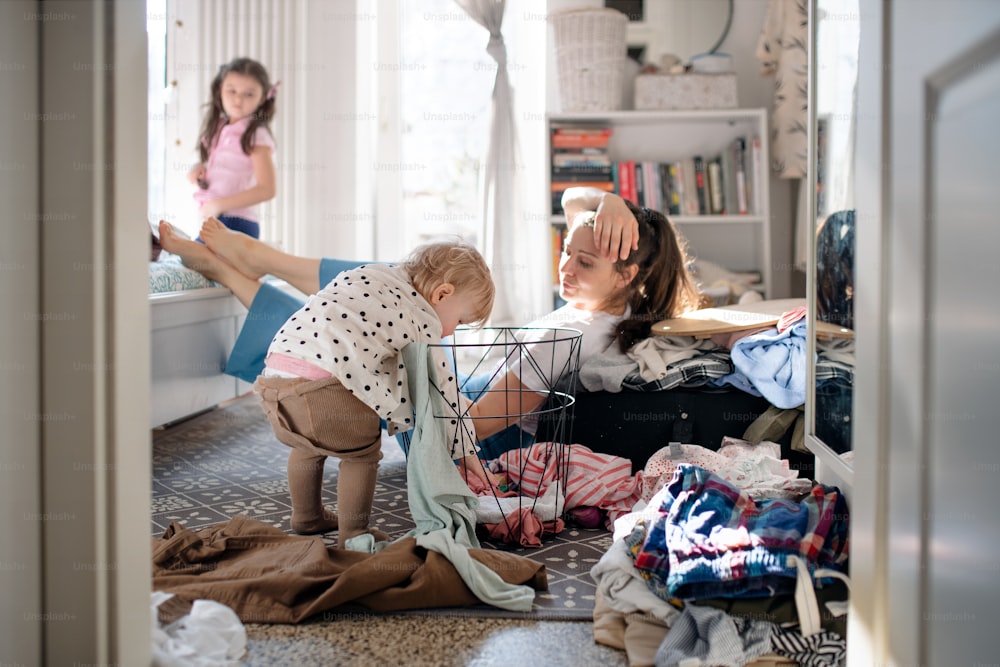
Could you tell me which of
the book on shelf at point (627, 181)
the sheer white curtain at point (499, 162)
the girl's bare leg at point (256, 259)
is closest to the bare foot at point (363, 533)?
the girl's bare leg at point (256, 259)

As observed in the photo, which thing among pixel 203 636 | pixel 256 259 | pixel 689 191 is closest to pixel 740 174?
pixel 689 191

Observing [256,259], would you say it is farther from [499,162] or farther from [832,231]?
[832,231]

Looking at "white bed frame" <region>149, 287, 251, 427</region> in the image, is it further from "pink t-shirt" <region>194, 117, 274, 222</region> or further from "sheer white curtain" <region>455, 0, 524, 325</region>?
"sheer white curtain" <region>455, 0, 524, 325</region>

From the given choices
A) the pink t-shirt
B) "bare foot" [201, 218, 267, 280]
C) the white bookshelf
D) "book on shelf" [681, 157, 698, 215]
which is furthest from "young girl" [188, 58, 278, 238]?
"book on shelf" [681, 157, 698, 215]

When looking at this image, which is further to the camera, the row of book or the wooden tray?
the row of book

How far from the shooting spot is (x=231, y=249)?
2.63 metres

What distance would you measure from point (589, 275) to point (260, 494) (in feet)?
3.03

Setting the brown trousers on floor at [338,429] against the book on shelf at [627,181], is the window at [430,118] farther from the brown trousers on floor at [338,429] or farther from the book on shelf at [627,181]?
the brown trousers on floor at [338,429]

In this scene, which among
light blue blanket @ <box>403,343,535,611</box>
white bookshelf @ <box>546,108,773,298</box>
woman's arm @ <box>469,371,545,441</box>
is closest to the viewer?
light blue blanket @ <box>403,343,535,611</box>

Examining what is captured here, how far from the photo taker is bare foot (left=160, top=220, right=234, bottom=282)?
254cm

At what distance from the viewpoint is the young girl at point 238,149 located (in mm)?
3129
